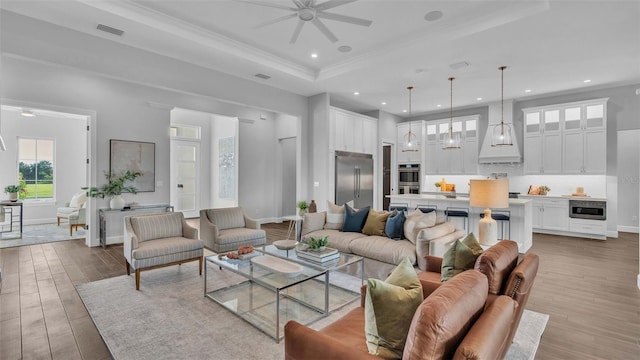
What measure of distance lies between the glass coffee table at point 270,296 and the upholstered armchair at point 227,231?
27.9 inches

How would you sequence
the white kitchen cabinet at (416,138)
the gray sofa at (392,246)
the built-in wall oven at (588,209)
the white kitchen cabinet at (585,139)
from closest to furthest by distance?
1. the gray sofa at (392,246)
2. the built-in wall oven at (588,209)
3. the white kitchen cabinet at (585,139)
4. the white kitchen cabinet at (416,138)

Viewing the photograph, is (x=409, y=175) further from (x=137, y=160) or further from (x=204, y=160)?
(x=137, y=160)

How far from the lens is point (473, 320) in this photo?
4.45 feet

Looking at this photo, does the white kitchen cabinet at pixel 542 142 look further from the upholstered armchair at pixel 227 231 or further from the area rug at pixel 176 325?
the upholstered armchair at pixel 227 231

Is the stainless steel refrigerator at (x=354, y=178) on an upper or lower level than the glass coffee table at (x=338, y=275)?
upper

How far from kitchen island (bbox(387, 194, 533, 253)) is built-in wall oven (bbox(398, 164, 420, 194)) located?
238 centimetres

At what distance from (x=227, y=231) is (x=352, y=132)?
4071 mm

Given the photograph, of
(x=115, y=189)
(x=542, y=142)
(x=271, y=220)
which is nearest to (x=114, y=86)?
(x=115, y=189)

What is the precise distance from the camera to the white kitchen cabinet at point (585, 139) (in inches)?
249

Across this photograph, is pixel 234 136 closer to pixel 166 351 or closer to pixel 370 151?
pixel 370 151

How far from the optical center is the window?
7.25 m

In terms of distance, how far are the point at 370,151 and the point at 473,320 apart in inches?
269

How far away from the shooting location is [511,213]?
5172 mm

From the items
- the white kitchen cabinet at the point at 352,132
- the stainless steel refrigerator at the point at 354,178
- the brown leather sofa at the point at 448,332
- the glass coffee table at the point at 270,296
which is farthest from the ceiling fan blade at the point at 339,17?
the stainless steel refrigerator at the point at 354,178
